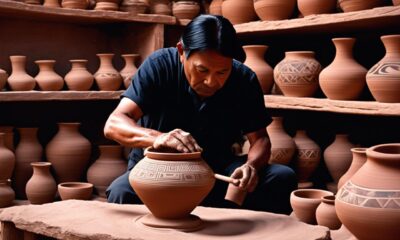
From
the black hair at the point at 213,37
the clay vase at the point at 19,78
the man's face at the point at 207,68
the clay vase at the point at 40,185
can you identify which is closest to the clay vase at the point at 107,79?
the clay vase at the point at 19,78

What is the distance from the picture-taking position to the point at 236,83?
3.41 metres

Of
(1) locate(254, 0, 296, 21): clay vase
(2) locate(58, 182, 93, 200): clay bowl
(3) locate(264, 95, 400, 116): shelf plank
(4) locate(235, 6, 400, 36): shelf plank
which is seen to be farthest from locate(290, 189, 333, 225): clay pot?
(1) locate(254, 0, 296, 21): clay vase

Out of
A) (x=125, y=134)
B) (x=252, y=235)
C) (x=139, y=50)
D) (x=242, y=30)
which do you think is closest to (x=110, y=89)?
(x=139, y=50)

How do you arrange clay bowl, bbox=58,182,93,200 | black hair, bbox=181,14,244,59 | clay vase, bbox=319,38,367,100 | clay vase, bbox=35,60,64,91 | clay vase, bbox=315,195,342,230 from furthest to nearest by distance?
clay vase, bbox=35,60,64,91 → clay bowl, bbox=58,182,93,200 → clay vase, bbox=319,38,367,100 → clay vase, bbox=315,195,342,230 → black hair, bbox=181,14,244,59

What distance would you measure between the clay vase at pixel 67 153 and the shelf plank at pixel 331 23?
1.58 m

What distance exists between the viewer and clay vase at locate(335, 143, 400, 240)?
232 cm

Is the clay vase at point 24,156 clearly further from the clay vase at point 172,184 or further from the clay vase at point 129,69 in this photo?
the clay vase at point 172,184

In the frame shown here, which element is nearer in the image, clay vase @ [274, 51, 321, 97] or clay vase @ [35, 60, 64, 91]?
clay vase @ [274, 51, 321, 97]

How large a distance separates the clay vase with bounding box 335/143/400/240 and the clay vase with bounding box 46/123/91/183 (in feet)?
9.08

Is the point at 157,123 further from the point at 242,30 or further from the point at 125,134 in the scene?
the point at 242,30

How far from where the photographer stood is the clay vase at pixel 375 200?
232cm

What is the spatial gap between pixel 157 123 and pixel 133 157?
0.28m

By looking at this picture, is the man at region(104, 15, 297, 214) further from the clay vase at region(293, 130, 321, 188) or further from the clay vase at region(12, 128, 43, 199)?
the clay vase at region(12, 128, 43, 199)

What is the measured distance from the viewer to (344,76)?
391 centimetres
